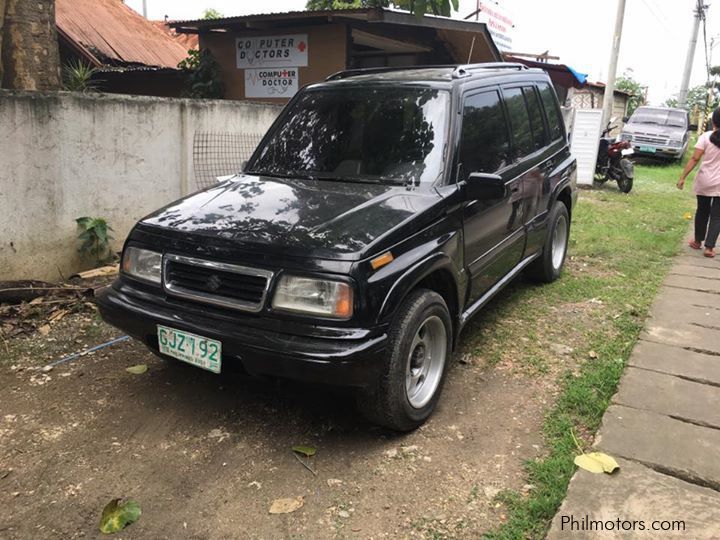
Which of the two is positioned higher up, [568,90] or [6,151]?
[568,90]

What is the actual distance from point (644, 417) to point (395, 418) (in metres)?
1.43

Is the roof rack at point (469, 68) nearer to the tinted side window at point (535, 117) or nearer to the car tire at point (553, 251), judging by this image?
the tinted side window at point (535, 117)

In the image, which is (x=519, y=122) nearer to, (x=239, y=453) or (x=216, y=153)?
(x=239, y=453)

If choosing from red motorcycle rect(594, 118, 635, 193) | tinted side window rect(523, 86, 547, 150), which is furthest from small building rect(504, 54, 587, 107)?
tinted side window rect(523, 86, 547, 150)

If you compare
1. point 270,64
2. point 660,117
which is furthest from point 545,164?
point 660,117

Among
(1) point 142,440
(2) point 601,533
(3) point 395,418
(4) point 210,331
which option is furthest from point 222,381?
(2) point 601,533

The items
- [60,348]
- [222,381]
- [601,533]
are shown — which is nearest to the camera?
[601,533]

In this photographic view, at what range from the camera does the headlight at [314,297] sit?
2.56 m

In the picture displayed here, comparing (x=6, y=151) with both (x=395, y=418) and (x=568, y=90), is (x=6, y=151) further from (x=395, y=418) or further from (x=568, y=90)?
(x=568, y=90)

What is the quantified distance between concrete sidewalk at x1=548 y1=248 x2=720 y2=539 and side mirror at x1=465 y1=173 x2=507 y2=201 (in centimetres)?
140

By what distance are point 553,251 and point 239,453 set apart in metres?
3.80

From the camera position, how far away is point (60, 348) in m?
4.01

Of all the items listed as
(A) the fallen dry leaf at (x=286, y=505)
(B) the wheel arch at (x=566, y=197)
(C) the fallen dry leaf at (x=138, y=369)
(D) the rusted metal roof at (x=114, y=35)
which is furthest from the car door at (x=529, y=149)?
(D) the rusted metal roof at (x=114, y=35)

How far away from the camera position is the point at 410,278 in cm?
281
